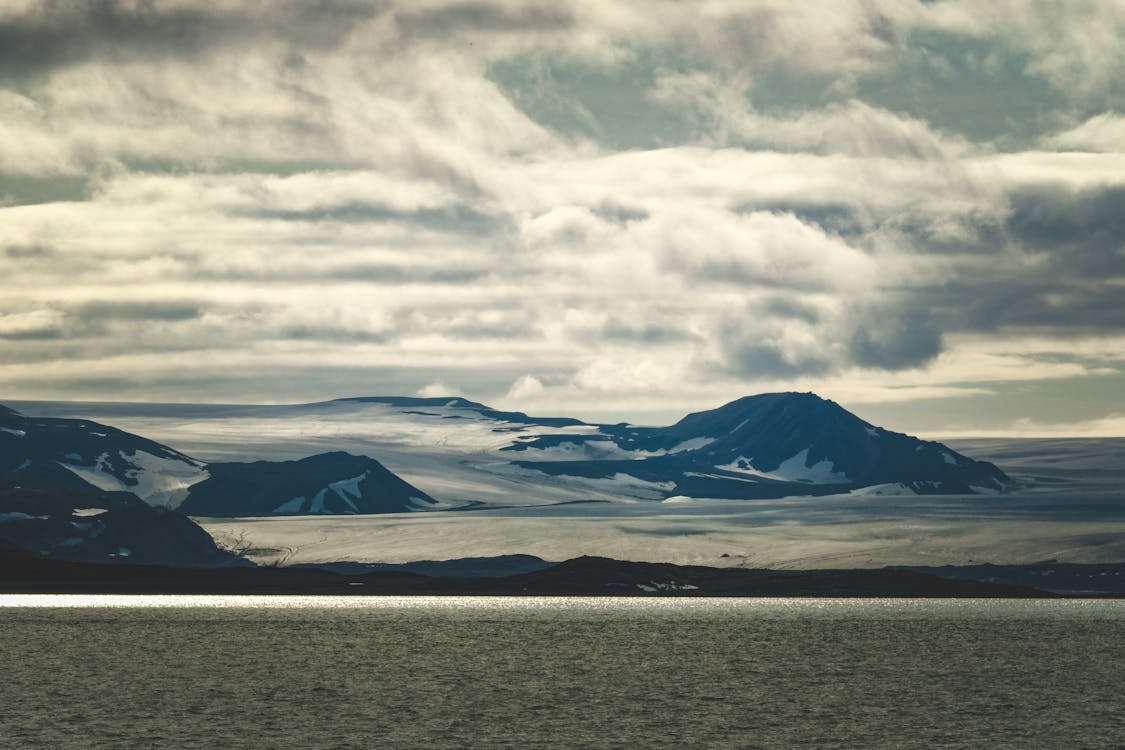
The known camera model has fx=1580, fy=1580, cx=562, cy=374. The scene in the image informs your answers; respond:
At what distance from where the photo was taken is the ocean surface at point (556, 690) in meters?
69.1

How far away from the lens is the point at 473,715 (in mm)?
78750

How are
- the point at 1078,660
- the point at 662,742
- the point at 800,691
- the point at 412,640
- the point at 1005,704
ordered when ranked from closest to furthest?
the point at 662,742 < the point at 1005,704 < the point at 800,691 < the point at 1078,660 < the point at 412,640

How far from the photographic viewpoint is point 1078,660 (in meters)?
129

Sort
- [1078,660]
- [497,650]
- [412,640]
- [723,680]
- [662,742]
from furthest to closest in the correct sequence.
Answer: [412,640], [497,650], [1078,660], [723,680], [662,742]

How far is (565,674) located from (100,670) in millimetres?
32431

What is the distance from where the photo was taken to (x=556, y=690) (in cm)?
9544

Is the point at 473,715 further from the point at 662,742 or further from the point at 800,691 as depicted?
the point at 800,691

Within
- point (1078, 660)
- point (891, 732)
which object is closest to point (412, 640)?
point (1078, 660)

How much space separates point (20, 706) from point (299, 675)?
2795 centimetres

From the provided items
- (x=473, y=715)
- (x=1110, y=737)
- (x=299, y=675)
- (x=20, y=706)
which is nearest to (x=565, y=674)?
(x=299, y=675)

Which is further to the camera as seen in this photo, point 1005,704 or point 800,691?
point 800,691

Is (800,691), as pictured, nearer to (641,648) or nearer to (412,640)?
(641,648)

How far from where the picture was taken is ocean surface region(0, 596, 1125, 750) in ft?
227

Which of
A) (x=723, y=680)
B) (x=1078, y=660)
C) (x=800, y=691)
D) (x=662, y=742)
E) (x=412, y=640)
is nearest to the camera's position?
(x=662, y=742)
